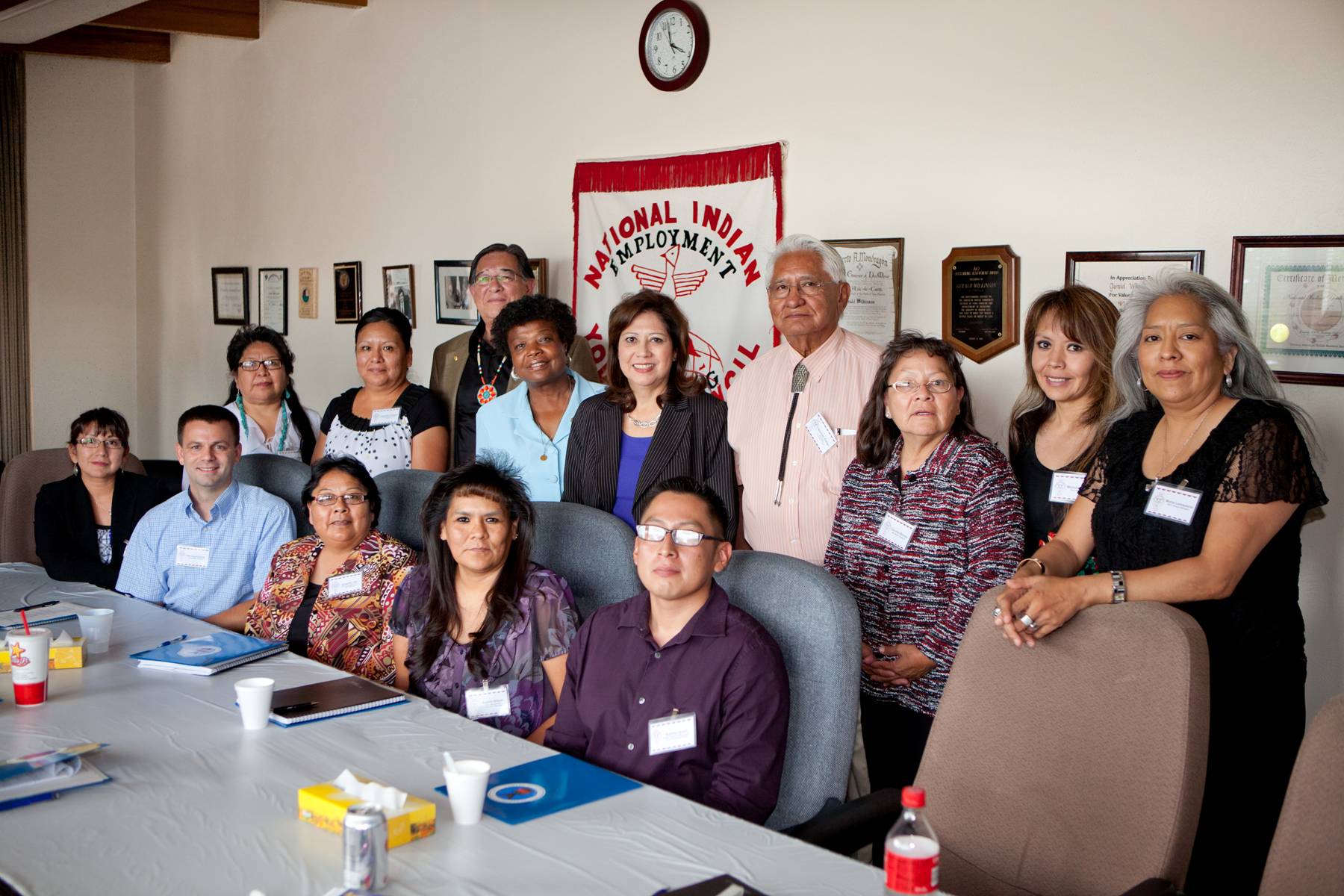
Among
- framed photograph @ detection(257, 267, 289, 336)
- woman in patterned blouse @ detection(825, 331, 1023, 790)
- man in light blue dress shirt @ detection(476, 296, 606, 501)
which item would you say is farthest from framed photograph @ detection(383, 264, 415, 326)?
woman in patterned blouse @ detection(825, 331, 1023, 790)

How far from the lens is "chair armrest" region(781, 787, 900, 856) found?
1950 mm

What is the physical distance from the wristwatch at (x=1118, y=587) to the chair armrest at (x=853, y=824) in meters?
0.56

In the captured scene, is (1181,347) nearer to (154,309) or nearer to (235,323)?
(235,323)

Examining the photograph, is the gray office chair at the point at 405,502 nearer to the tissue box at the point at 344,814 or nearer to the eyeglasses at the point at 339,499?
the eyeglasses at the point at 339,499

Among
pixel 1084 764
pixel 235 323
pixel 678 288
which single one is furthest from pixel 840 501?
pixel 235 323

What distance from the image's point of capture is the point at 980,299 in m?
3.91

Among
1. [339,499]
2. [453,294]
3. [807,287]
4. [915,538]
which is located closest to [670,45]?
[453,294]

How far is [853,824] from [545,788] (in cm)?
52

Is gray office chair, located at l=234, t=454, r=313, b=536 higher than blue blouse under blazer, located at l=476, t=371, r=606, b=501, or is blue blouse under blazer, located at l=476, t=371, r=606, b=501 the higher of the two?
blue blouse under blazer, located at l=476, t=371, r=606, b=501

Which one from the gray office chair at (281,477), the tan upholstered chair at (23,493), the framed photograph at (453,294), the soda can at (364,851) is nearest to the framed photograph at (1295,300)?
the soda can at (364,851)

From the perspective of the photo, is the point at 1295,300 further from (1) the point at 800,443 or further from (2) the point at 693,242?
(2) the point at 693,242

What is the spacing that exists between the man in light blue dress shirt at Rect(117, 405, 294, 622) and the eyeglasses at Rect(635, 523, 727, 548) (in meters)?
1.78

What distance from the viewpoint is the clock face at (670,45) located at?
4.79m

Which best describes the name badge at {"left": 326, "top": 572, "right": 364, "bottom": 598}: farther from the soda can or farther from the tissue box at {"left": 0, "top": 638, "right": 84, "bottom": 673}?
the soda can
